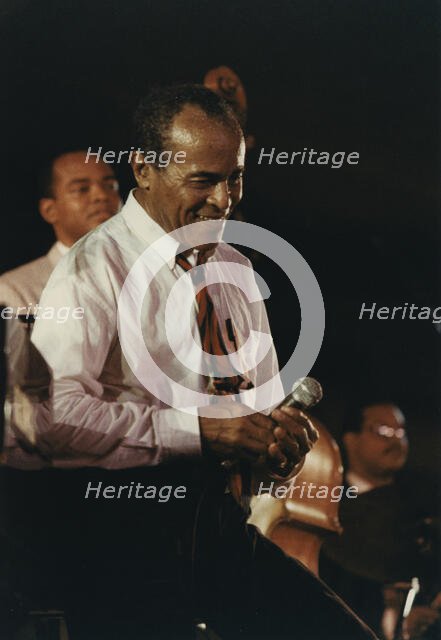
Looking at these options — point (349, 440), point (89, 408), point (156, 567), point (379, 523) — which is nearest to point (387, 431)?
point (349, 440)

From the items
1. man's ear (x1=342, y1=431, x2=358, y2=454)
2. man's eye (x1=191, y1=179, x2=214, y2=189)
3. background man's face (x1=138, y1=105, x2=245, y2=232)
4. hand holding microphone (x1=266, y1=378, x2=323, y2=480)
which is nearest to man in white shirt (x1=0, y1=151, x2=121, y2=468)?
background man's face (x1=138, y1=105, x2=245, y2=232)

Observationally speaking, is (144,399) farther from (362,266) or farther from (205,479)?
(362,266)

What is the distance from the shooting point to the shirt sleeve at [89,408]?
3.00 metres

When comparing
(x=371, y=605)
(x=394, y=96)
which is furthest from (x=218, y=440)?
(x=394, y=96)

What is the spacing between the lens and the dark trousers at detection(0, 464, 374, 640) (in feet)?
9.96

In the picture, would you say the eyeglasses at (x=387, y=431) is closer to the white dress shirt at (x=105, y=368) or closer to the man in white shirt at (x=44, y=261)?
the white dress shirt at (x=105, y=368)

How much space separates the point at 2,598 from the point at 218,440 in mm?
832

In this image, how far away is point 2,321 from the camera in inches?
122

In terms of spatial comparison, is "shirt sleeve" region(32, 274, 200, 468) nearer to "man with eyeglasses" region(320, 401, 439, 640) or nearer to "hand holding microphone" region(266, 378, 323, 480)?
"hand holding microphone" region(266, 378, 323, 480)

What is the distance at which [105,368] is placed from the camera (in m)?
3.03

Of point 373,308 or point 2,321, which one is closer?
point 2,321

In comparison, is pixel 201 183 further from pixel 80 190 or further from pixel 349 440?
pixel 349 440

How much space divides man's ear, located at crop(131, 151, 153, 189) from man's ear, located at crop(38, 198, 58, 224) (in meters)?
0.28

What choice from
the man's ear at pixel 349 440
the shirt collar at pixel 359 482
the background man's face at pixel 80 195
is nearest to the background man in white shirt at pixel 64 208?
the background man's face at pixel 80 195
